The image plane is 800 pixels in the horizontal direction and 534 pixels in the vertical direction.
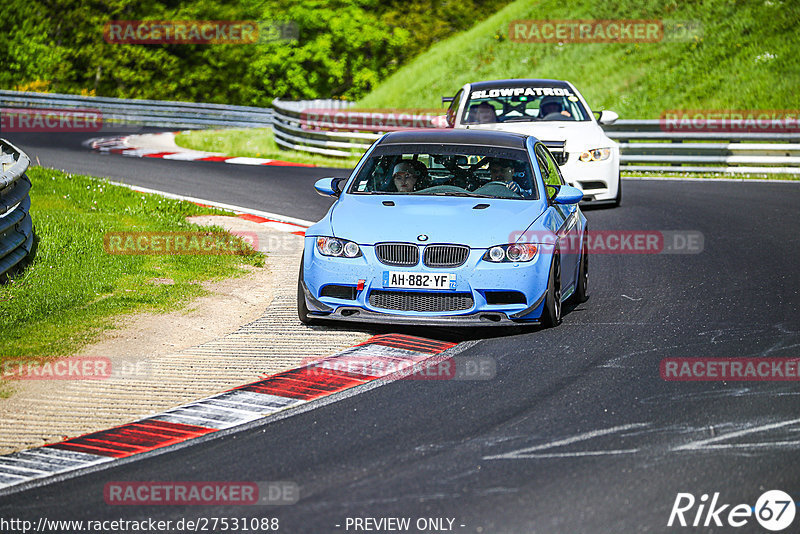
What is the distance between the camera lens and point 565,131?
1625cm

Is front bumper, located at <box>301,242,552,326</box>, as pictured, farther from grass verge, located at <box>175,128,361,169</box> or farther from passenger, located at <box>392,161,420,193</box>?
grass verge, located at <box>175,128,361,169</box>

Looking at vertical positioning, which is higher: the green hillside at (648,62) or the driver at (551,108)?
the green hillside at (648,62)

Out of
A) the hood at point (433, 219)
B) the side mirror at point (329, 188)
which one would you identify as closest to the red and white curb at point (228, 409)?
the hood at point (433, 219)

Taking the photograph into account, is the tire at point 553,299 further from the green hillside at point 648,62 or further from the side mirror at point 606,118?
the green hillside at point 648,62

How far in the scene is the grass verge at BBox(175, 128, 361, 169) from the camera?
997 inches

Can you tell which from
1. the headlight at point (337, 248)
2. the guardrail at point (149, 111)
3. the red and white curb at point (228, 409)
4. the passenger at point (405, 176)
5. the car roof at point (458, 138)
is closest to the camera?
the red and white curb at point (228, 409)

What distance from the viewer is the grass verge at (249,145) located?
25331 millimetres

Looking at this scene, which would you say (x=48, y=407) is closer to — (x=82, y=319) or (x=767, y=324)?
(x=82, y=319)

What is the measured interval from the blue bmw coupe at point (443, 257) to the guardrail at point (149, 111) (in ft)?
98.8

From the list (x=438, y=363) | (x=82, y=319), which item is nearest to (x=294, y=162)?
(x=82, y=319)

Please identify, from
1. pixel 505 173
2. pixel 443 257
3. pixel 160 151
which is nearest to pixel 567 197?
pixel 505 173

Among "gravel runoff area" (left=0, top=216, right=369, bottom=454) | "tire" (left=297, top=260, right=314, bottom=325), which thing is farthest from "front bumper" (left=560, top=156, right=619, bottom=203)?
"tire" (left=297, top=260, right=314, bottom=325)

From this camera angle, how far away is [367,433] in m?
6.41

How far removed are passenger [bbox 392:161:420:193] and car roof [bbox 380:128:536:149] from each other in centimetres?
25
